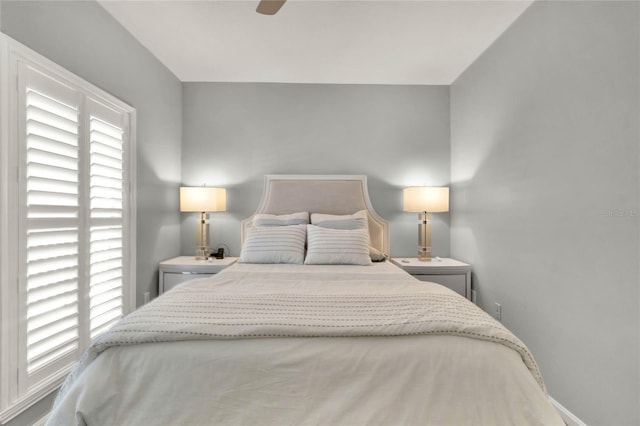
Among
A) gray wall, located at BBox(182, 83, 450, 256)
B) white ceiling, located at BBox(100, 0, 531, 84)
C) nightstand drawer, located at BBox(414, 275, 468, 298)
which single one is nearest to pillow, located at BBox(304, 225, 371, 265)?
nightstand drawer, located at BBox(414, 275, 468, 298)

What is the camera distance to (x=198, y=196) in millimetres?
3119

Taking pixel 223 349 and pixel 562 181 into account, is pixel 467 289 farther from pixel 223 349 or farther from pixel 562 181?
pixel 223 349

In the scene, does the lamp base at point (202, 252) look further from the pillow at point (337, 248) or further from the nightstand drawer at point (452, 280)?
the nightstand drawer at point (452, 280)

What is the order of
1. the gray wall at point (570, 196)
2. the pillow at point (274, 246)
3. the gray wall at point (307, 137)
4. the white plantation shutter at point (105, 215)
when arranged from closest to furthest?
1. the gray wall at point (570, 196)
2. the white plantation shutter at point (105, 215)
3. the pillow at point (274, 246)
4. the gray wall at point (307, 137)

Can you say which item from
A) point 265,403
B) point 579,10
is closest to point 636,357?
point 265,403

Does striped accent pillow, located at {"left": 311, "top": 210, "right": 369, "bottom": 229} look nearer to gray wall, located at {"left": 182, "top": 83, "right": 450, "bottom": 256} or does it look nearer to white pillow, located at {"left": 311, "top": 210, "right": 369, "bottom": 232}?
white pillow, located at {"left": 311, "top": 210, "right": 369, "bottom": 232}

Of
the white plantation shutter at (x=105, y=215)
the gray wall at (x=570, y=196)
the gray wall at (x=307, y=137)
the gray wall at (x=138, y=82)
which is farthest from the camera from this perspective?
the gray wall at (x=307, y=137)

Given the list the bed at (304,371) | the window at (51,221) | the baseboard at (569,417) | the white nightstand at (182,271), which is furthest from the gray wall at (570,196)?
the window at (51,221)

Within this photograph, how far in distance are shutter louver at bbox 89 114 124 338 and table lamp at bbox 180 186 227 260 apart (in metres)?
0.71

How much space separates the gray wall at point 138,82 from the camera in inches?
68.4

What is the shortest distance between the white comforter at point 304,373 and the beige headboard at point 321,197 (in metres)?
2.10

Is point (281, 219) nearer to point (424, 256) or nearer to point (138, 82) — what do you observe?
point (424, 256)

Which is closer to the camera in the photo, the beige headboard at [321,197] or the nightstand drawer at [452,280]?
the nightstand drawer at [452,280]

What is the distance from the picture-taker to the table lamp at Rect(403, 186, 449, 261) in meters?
3.12
